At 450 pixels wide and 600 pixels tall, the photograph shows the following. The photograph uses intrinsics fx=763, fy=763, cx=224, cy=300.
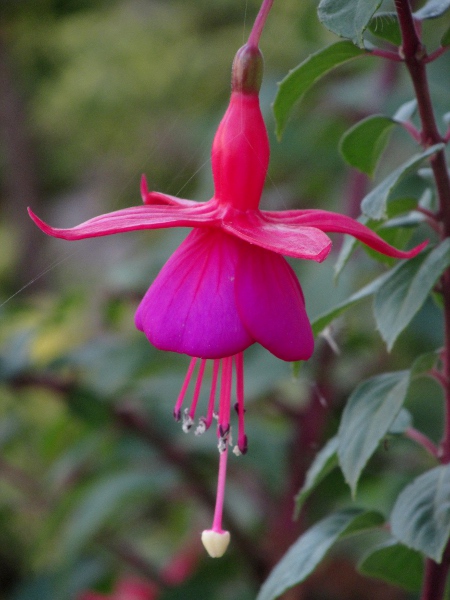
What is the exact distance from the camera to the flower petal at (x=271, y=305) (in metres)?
0.39

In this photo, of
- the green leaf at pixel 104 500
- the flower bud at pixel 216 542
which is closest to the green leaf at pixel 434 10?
the flower bud at pixel 216 542

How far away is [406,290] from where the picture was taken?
50 centimetres

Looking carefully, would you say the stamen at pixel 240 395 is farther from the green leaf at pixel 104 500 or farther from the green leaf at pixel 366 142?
the green leaf at pixel 104 500

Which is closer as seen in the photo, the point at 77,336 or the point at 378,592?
the point at 378,592

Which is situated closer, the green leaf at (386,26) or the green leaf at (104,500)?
the green leaf at (386,26)

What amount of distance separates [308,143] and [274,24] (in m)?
0.74

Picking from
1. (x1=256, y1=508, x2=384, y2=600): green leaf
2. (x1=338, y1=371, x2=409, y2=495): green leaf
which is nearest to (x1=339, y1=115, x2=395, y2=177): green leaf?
(x1=338, y1=371, x2=409, y2=495): green leaf

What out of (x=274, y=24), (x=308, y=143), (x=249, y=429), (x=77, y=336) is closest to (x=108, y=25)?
(x=274, y=24)

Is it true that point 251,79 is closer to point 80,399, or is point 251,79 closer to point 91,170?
point 80,399

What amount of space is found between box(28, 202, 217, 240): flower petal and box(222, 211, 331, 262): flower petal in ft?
0.06

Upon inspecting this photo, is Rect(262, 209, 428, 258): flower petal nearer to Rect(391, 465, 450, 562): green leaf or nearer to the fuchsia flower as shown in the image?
the fuchsia flower

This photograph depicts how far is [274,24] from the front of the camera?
1.85 m

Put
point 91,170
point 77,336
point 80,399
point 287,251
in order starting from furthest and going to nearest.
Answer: point 91,170, point 77,336, point 80,399, point 287,251

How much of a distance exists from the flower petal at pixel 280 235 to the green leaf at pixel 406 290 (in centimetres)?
12
